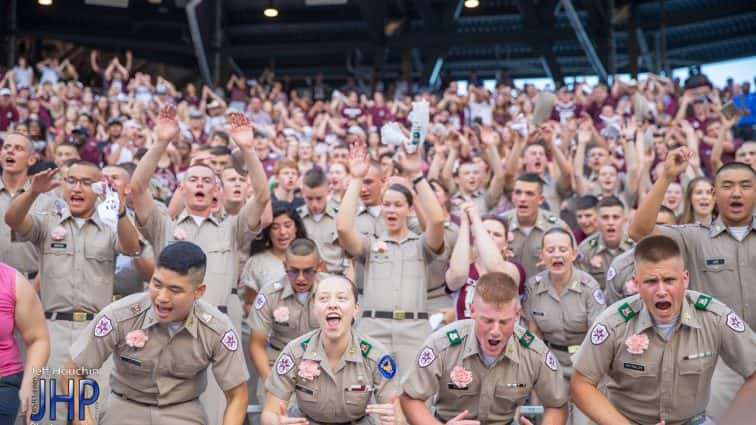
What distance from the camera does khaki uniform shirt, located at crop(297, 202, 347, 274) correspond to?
760 cm

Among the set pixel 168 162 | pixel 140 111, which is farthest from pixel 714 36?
pixel 168 162

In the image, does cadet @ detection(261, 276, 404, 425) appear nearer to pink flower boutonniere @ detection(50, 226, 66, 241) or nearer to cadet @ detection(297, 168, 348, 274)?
pink flower boutonniere @ detection(50, 226, 66, 241)

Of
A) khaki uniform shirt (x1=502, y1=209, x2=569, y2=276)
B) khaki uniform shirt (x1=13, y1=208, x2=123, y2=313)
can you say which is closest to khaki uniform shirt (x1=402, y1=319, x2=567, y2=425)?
khaki uniform shirt (x1=502, y1=209, x2=569, y2=276)

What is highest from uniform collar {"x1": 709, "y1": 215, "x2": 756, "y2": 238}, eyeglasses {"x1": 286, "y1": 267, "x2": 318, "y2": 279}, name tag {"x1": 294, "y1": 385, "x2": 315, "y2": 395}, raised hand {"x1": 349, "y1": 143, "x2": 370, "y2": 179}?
raised hand {"x1": 349, "y1": 143, "x2": 370, "y2": 179}

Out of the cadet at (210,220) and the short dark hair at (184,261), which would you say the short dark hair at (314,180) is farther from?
the short dark hair at (184,261)

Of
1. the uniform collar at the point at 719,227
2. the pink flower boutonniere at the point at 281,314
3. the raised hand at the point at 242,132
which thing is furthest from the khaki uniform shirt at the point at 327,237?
the uniform collar at the point at 719,227

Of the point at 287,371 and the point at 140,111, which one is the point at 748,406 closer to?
the point at 287,371

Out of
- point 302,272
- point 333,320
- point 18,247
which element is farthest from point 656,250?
point 18,247

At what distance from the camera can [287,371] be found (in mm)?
5023

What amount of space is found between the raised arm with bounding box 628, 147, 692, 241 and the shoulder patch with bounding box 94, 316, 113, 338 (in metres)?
3.31

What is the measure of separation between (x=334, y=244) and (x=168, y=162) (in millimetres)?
2800

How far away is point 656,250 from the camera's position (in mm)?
4488

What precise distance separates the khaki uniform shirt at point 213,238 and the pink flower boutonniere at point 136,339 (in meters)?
1.59

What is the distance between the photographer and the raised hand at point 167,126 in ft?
19.9
